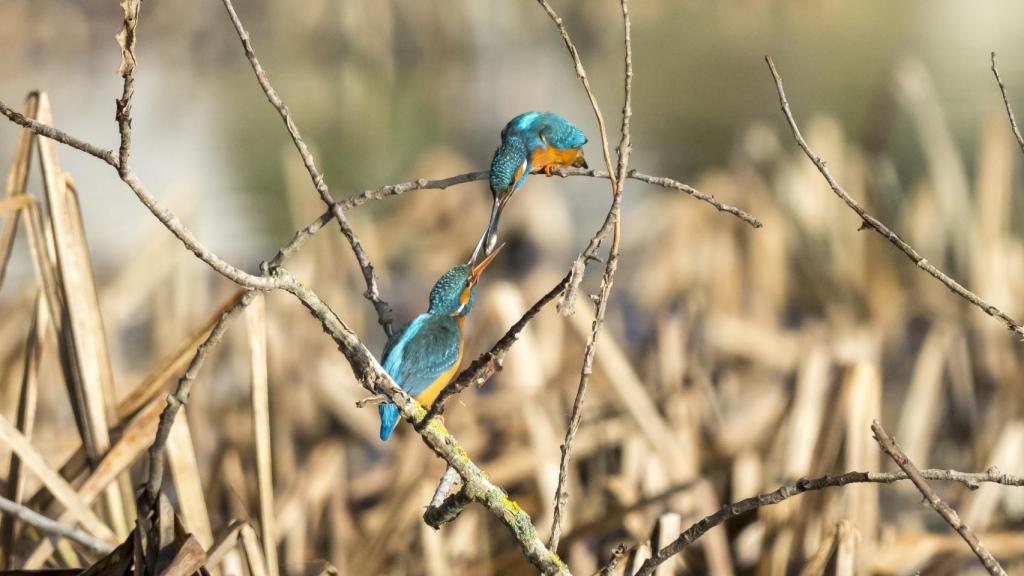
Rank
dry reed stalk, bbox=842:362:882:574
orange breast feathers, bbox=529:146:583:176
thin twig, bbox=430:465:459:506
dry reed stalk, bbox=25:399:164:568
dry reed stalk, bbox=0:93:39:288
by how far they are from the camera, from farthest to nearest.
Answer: dry reed stalk, bbox=842:362:882:574 < dry reed stalk, bbox=0:93:39:288 < dry reed stalk, bbox=25:399:164:568 < orange breast feathers, bbox=529:146:583:176 < thin twig, bbox=430:465:459:506

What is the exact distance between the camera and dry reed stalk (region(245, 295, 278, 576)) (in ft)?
5.76

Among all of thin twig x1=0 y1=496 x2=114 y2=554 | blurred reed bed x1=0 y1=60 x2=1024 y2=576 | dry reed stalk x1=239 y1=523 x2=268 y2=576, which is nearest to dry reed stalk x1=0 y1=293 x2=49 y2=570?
blurred reed bed x1=0 y1=60 x2=1024 y2=576

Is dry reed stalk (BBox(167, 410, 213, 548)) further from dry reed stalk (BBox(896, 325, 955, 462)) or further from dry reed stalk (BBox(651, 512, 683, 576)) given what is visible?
dry reed stalk (BBox(896, 325, 955, 462))

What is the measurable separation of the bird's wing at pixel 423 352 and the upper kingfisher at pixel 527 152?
0.47 feet

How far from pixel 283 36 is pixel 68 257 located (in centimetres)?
1757

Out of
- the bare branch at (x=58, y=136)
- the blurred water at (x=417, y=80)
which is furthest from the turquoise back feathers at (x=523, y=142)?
the blurred water at (x=417, y=80)

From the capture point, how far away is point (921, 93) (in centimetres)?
567

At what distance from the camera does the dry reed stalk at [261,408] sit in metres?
1.76

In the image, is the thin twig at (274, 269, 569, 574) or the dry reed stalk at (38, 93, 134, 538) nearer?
the thin twig at (274, 269, 569, 574)

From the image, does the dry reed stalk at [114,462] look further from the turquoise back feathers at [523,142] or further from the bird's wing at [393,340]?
the turquoise back feathers at [523,142]

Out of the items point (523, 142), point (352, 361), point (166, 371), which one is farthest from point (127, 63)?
point (166, 371)

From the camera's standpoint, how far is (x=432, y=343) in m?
1.50

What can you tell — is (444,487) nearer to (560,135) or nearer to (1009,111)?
(560,135)

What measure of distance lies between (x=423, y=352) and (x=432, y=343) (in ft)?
0.06
